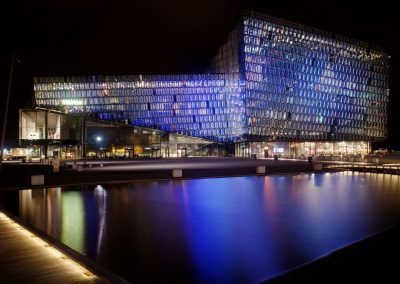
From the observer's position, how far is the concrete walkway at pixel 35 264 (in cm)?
705

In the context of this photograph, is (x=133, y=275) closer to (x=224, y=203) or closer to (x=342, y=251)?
(x=342, y=251)

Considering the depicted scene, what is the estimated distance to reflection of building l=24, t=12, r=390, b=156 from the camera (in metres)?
Result: 90.9

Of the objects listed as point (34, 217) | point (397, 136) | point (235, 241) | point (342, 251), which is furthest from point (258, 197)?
point (397, 136)

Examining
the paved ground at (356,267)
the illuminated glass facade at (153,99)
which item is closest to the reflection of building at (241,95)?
the illuminated glass facade at (153,99)

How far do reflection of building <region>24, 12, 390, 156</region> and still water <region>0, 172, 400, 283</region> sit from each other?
71.3 m

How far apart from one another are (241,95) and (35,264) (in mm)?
85089

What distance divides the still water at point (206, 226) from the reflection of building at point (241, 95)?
234 feet

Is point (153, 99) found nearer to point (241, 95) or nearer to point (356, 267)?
point (241, 95)

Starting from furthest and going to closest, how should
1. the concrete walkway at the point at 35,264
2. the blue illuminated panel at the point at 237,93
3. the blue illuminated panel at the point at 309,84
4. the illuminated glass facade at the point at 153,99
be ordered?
1. the illuminated glass facade at the point at 153,99
2. the blue illuminated panel at the point at 309,84
3. the blue illuminated panel at the point at 237,93
4. the concrete walkway at the point at 35,264

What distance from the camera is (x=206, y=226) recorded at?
12.2m

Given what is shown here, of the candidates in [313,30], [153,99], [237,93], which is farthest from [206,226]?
[313,30]

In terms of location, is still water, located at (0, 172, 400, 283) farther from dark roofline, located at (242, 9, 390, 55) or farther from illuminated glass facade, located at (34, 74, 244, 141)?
dark roofline, located at (242, 9, 390, 55)

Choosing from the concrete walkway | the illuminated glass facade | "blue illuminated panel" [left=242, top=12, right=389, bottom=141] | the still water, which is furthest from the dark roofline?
the concrete walkway

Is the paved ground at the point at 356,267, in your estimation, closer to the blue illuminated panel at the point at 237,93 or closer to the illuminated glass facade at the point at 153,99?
the blue illuminated panel at the point at 237,93
